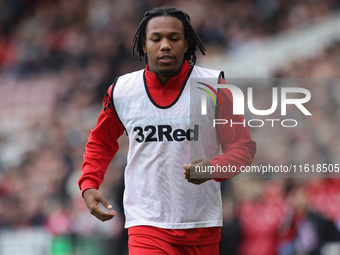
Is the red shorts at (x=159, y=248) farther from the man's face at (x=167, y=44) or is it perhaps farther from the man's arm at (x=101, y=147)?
the man's face at (x=167, y=44)

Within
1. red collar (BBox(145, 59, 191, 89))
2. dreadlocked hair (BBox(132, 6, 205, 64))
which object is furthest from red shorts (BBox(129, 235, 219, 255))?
dreadlocked hair (BBox(132, 6, 205, 64))

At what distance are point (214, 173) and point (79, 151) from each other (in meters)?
6.84

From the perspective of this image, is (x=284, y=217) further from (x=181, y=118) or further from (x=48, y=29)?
(x=48, y=29)

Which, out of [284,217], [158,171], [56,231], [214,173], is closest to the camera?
[214,173]

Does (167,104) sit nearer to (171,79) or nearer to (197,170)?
(171,79)

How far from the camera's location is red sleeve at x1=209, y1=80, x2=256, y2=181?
3645 millimetres

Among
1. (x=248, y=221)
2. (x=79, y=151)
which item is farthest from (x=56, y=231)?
(x=248, y=221)

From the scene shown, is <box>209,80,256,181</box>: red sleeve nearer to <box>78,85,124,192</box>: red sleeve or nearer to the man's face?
the man's face

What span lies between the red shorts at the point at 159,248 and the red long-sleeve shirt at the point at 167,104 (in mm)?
30

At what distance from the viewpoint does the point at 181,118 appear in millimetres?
3787

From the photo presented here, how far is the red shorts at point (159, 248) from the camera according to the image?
12.0ft

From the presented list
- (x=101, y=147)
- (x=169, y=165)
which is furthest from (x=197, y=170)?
(x=101, y=147)

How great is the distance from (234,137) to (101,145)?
0.84 metres

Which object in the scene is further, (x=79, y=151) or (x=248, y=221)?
(x=79, y=151)
